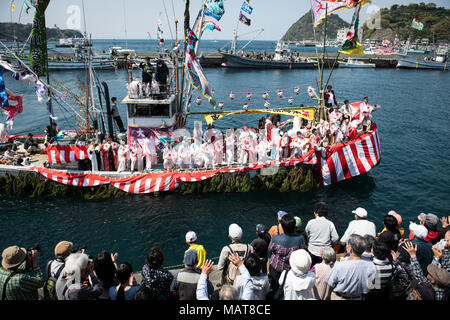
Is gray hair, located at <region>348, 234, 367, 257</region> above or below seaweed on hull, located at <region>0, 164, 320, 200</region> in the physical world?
above

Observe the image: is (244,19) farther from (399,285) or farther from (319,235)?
(399,285)

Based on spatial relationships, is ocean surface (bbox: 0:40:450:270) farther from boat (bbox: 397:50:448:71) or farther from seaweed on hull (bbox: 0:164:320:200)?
boat (bbox: 397:50:448:71)

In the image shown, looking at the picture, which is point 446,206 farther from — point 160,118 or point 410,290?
point 160,118

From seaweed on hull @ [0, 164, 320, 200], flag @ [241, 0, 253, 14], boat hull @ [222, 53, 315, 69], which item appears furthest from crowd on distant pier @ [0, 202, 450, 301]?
boat hull @ [222, 53, 315, 69]

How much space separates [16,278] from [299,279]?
4748 mm

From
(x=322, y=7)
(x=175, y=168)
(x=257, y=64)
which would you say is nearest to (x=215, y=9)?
(x=322, y=7)

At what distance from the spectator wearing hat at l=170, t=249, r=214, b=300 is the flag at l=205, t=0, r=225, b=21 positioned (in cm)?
1227

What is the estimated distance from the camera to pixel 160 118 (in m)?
15.8

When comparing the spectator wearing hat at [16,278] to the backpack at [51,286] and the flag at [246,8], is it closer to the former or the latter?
the backpack at [51,286]

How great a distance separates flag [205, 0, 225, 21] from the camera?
14.3 m

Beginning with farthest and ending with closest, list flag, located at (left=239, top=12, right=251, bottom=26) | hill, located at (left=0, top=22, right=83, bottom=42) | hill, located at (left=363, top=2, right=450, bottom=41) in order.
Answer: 1. hill, located at (left=363, top=2, right=450, bottom=41)
2. flag, located at (left=239, top=12, right=251, bottom=26)
3. hill, located at (left=0, top=22, right=83, bottom=42)

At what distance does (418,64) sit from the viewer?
7631 cm

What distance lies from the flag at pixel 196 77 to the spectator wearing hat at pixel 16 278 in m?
10.1

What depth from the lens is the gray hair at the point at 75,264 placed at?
17.3ft
